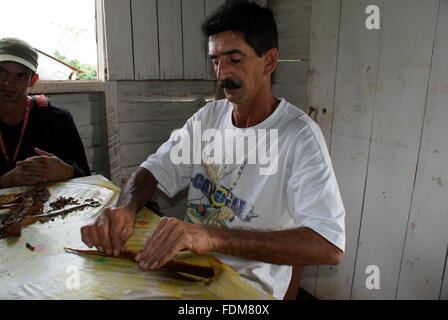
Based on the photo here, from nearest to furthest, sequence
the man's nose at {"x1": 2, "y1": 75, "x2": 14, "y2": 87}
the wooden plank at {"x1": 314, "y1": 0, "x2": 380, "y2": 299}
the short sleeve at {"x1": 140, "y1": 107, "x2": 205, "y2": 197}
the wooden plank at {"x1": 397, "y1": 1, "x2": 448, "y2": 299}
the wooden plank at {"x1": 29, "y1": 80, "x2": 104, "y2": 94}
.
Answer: the short sleeve at {"x1": 140, "y1": 107, "x2": 205, "y2": 197}
the wooden plank at {"x1": 397, "y1": 1, "x2": 448, "y2": 299}
the man's nose at {"x1": 2, "y1": 75, "x2": 14, "y2": 87}
the wooden plank at {"x1": 314, "y1": 0, "x2": 380, "y2": 299}
the wooden plank at {"x1": 29, "y1": 80, "x2": 104, "y2": 94}

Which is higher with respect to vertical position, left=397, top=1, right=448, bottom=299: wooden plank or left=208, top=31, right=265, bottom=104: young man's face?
left=208, top=31, right=265, bottom=104: young man's face

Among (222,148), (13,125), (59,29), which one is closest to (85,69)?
(59,29)

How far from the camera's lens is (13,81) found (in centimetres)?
228

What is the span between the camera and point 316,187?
4.26 ft

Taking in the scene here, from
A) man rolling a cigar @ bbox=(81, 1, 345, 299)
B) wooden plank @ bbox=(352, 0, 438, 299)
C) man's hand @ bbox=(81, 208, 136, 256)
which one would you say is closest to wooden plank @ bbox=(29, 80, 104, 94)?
man rolling a cigar @ bbox=(81, 1, 345, 299)

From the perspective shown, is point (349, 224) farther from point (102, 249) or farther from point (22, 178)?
point (22, 178)

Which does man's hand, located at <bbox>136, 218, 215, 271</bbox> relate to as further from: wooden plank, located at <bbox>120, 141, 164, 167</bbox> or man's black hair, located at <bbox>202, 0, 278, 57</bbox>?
wooden plank, located at <bbox>120, 141, 164, 167</bbox>

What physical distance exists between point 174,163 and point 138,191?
318 millimetres

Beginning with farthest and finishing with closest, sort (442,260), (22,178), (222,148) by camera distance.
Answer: (442,260)
(22,178)
(222,148)

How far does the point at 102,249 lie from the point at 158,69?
2.05 m

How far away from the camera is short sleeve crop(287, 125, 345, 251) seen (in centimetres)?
123

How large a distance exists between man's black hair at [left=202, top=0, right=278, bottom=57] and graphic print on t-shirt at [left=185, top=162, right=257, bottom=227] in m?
0.56

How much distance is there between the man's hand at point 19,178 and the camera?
6.31 feet

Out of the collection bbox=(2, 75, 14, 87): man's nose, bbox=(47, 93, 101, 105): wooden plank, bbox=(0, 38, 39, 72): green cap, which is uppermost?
bbox=(0, 38, 39, 72): green cap
